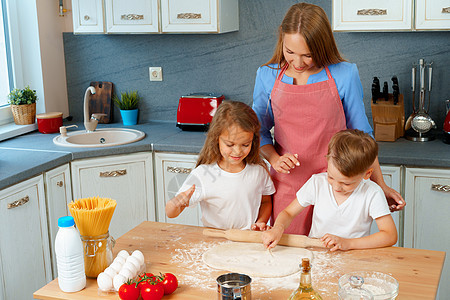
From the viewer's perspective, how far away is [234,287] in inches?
54.7

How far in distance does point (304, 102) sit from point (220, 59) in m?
1.58

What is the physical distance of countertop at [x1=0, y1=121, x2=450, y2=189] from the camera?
9.02 ft

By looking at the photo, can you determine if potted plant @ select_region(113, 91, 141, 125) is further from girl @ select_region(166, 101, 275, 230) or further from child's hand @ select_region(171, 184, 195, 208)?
child's hand @ select_region(171, 184, 195, 208)

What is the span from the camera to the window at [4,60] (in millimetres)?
3557

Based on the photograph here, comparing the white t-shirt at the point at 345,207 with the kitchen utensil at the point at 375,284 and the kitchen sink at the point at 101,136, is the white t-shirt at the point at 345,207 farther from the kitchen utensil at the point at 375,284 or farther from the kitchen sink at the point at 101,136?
the kitchen sink at the point at 101,136

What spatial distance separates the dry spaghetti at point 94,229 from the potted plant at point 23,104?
206cm

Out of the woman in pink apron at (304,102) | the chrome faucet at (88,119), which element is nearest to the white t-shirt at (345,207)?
the woman in pink apron at (304,102)

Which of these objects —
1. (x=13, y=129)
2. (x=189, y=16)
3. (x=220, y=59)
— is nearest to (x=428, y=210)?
(x=220, y=59)

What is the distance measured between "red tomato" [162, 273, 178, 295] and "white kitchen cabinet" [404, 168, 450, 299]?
166 centimetres

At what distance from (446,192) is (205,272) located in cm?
160

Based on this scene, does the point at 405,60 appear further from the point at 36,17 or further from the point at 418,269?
the point at 36,17

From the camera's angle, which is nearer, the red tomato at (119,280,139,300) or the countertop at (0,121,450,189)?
the red tomato at (119,280,139,300)

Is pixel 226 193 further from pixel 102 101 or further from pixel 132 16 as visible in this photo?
pixel 102 101

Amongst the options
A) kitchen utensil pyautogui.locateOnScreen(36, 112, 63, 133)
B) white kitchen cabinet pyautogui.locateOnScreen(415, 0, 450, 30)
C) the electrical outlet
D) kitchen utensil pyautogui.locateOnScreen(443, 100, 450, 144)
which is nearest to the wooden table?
kitchen utensil pyautogui.locateOnScreen(443, 100, 450, 144)
